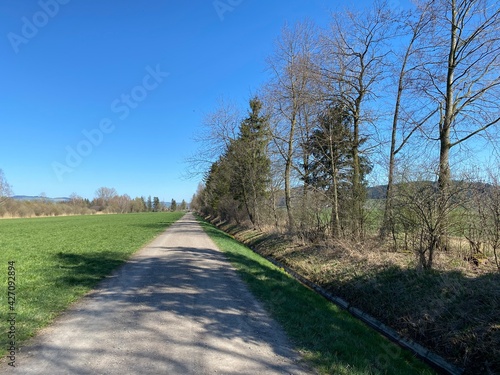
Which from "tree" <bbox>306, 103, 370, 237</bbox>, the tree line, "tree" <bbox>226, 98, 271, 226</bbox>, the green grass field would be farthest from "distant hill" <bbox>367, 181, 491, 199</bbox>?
the tree line

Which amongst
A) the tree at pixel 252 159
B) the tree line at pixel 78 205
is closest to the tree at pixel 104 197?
the tree line at pixel 78 205

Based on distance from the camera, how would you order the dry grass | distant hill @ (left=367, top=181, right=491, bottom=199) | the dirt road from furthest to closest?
distant hill @ (left=367, top=181, right=491, bottom=199) → the dry grass → the dirt road

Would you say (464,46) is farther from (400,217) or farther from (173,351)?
(173,351)

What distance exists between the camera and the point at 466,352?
5.39 metres

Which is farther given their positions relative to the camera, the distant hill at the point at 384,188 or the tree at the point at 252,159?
the tree at the point at 252,159

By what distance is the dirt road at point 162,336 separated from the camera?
3.73 meters

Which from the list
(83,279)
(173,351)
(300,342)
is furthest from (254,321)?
(83,279)

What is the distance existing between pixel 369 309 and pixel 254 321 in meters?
4.03

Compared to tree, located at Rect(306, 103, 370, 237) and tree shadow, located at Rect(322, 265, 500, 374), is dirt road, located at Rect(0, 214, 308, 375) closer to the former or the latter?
tree shadow, located at Rect(322, 265, 500, 374)

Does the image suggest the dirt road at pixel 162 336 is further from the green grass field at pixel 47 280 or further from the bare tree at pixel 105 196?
the bare tree at pixel 105 196

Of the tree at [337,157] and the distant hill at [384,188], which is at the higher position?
the tree at [337,157]

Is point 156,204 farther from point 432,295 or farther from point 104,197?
point 432,295

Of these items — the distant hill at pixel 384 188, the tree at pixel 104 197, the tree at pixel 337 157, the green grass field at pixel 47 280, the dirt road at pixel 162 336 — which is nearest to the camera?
the dirt road at pixel 162 336

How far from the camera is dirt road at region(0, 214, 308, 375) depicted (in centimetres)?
373
